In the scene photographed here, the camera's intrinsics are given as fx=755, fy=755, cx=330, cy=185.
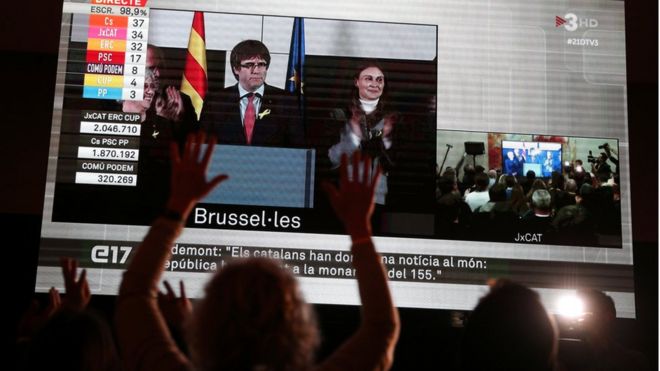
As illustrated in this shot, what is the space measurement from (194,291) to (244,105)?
36.0 inches

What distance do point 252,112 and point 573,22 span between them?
1723 millimetres

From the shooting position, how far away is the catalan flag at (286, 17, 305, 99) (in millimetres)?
3684

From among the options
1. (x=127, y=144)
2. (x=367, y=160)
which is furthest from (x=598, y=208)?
(x=367, y=160)

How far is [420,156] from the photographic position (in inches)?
145

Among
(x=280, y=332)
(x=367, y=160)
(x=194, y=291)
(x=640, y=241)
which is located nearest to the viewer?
(x=280, y=332)

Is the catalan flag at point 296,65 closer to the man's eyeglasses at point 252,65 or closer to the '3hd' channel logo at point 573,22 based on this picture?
the man's eyeglasses at point 252,65

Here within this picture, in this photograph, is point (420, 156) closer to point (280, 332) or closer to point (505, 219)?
point (505, 219)

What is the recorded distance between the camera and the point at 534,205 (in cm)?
369

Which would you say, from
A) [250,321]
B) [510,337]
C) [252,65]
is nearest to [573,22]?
[252,65]

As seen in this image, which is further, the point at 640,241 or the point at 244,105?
the point at 640,241

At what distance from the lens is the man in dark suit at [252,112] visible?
362 cm

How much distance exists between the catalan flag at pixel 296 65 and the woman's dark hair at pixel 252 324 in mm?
2644

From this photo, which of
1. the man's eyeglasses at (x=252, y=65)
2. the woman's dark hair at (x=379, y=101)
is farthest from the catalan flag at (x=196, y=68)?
the woman's dark hair at (x=379, y=101)

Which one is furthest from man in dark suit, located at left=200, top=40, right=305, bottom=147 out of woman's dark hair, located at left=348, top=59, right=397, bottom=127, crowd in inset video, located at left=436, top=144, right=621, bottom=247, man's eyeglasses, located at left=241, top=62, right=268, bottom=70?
crowd in inset video, located at left=436, top=144, right=621, bottom=247
